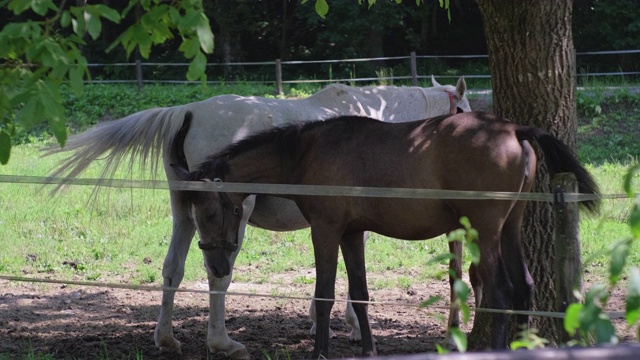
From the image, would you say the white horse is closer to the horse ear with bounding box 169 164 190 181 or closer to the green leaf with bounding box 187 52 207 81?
the horse ear with bounding box 169 164 190 181

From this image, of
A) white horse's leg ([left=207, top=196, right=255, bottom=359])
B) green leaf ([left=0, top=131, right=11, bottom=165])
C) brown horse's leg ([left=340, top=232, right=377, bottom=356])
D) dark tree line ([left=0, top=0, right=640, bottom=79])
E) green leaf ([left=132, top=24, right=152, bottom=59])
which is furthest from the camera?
dark tree line ([left=0, top=0, right=640, bottom=79])

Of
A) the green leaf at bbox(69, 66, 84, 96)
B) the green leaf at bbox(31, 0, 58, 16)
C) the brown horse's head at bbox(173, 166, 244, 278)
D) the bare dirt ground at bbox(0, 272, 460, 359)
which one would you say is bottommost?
the bare dirt ground at bbox(0, 272, 460, 359)

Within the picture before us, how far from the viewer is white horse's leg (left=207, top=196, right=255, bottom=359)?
5766 mm

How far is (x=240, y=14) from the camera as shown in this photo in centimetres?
2612

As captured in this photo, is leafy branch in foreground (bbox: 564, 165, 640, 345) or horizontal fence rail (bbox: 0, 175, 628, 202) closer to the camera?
leafy branch in foreground (bbox: 564, 165, 640, 345)

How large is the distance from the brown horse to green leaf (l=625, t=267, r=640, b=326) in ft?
8.65

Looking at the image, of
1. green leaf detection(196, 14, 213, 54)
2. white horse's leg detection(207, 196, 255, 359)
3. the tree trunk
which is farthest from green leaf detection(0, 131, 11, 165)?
the tree trunk

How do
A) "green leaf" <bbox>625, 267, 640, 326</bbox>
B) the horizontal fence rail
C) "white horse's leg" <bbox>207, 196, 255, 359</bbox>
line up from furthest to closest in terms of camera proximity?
"white horse's leg" <bbox>207, 196, 255, 359</bbox> < the horizontal fence rail < "green leaf" <bbox>625, 267, 640, 326</bbox>

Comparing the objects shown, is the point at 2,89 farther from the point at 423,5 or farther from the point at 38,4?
the point at 423,5

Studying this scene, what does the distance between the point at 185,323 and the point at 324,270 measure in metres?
1.96

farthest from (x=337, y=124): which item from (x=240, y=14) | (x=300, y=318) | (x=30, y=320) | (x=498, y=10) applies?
(x=240, y=14)

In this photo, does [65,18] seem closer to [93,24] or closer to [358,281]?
[93,24]

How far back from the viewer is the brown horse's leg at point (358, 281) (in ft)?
17.9

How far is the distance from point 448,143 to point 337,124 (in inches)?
34.4
